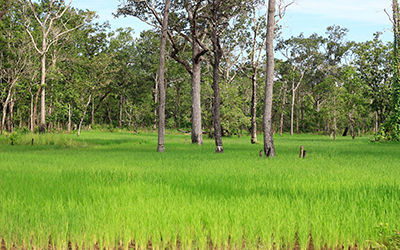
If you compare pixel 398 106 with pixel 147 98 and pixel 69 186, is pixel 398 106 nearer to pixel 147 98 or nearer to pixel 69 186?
pixel 69 186

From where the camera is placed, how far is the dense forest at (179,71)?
30.0 metres

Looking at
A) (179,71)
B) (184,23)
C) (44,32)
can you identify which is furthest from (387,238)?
(179,71)

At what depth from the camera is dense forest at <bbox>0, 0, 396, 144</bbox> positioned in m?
30.0

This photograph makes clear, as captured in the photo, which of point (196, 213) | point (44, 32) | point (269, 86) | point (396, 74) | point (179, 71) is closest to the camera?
point (196, 213)

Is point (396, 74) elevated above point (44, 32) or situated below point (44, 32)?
below

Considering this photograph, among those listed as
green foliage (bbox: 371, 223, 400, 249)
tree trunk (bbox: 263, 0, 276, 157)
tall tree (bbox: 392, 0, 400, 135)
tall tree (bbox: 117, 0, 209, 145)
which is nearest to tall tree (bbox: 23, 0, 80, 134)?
tall tree (bbox: 117, 0, 209, 145)

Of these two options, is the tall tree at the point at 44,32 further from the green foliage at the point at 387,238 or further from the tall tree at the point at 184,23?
the green foliage at the point at 387,238

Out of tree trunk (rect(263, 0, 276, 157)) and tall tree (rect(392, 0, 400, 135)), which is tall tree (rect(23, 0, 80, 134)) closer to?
tree trunk (rect(263, 0, 276, 157))

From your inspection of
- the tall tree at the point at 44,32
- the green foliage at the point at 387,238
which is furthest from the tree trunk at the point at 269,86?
the tall tree at the point at 44,32

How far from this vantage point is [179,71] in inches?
2525

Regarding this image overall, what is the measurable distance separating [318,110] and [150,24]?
52996mm

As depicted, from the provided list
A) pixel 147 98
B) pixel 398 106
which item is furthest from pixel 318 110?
pixel 398 106

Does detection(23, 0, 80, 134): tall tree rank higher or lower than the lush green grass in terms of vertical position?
higher

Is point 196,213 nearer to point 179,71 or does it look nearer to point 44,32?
point 44,32
